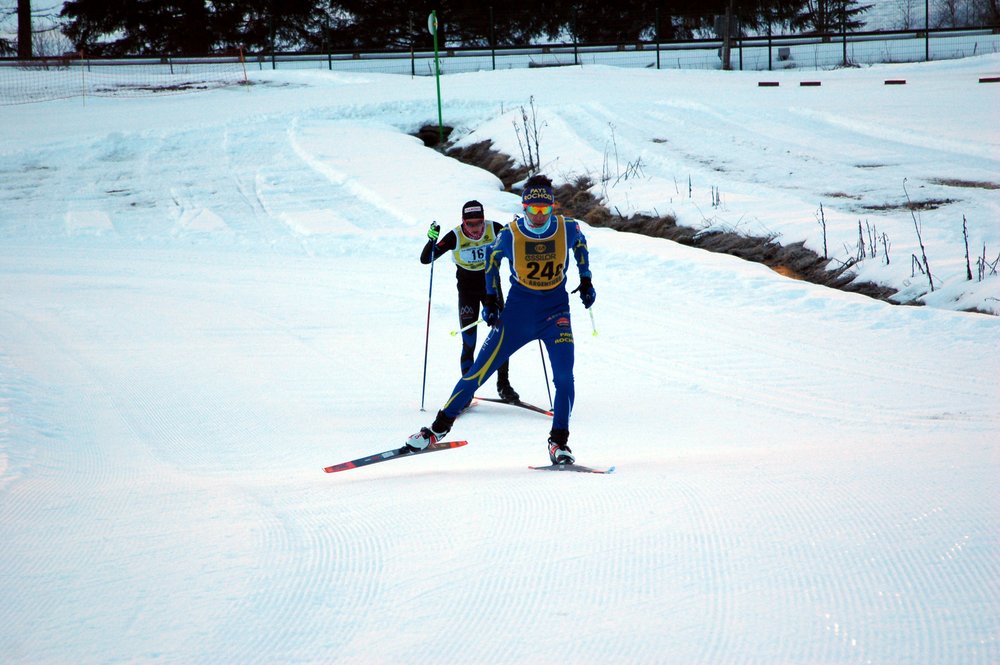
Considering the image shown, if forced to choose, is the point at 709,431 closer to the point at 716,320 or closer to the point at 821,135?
the point at 716,320

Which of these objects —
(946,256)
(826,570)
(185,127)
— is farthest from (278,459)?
(185,127)

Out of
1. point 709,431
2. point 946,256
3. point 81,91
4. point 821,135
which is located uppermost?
point 81,91

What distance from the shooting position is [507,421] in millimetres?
8367

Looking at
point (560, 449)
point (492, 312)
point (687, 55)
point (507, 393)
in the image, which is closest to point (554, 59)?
point (687, 55)

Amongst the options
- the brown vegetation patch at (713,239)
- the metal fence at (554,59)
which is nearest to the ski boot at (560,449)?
the brown vegetation patch at (713,239)

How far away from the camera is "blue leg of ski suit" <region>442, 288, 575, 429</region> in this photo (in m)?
6.52

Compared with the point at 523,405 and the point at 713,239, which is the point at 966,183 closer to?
the point at 713,239

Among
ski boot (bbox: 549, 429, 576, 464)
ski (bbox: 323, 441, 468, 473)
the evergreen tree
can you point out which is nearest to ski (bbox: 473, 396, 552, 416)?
ski (bbox: 323, 441, 468, 473)

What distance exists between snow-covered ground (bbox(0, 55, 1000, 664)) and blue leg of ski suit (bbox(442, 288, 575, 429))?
0.58 meters

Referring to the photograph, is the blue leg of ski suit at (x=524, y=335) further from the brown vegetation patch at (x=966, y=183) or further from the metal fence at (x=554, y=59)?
the metal fence at (x=554, y=59)

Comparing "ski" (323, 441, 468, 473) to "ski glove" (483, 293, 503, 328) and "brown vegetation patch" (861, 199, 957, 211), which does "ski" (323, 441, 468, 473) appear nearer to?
"ski glove" (483, 293, 503, 328)

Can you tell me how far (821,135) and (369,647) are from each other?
1968 centimetres

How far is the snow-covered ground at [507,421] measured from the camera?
3600mm

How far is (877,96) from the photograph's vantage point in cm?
2447
